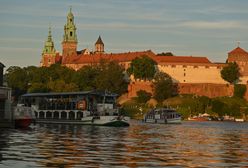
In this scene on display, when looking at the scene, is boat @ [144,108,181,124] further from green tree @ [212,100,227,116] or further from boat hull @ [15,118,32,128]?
boat hull @ [15,118,32,128]

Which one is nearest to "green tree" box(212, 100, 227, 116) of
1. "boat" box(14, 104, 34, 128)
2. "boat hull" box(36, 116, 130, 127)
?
"boat hull" box(36, 116, 130, 127)

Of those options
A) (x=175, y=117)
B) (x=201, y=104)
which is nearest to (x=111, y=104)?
(x=175, y=117)

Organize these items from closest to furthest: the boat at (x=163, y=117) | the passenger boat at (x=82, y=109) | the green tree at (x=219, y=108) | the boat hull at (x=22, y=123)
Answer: the boat hull at (x=22, y=123) < the passenger boat at (x=82, y=109) < the boat at (x=163, y=117) < the green tree at (x=219, y=108)

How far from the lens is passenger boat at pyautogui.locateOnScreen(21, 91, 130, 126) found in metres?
104

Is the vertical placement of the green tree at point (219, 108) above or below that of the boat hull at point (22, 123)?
above

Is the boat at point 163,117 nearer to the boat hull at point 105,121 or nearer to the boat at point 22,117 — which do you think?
the boat hull at point 105,121

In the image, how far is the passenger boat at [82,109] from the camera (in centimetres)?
10362

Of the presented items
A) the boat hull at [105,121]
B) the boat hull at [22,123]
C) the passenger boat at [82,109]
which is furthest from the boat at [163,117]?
the boat hull at [22,123]

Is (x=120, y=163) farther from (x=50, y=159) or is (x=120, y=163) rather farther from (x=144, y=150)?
(x=144, y=150)

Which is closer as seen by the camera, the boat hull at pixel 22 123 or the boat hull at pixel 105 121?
the boat hull at pixel 22 123

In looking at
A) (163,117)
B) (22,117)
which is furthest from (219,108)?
(22,117)

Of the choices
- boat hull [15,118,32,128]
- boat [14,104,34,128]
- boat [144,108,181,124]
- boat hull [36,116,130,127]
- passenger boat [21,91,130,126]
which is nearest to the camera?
boat hull [15,118,32,128]

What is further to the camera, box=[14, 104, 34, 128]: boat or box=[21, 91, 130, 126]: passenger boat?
box=[21, 91, 130, 126]: passenger boat

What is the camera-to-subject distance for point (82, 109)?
354 feet
